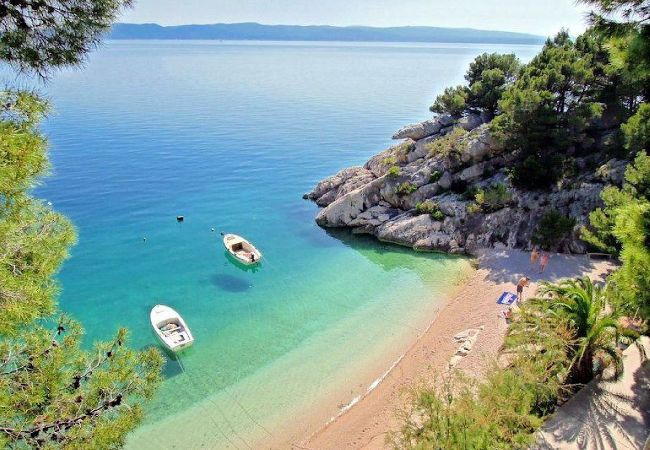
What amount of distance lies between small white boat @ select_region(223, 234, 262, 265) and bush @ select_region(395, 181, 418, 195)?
12.1m

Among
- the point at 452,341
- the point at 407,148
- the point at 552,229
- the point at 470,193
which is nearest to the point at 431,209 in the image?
the point at 470,193

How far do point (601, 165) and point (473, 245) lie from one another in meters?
9.82

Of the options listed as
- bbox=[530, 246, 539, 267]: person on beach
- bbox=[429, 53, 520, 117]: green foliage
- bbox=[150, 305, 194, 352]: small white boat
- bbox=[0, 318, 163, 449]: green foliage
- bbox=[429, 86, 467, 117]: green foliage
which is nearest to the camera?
bbox=[0, 318, 163, 449]: green foliage

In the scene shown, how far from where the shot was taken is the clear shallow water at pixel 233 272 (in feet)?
60.3

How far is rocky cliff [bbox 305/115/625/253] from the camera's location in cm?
2762

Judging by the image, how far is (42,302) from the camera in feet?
20.7

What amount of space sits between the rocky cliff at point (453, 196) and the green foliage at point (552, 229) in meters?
0.30

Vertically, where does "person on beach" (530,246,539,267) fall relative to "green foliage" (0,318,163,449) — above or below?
below

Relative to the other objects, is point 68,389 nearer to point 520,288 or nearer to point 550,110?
point 520,288

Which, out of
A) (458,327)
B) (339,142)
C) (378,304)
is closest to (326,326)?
(378,304)

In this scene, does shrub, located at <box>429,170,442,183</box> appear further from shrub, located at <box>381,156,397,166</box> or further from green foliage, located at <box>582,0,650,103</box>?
green foliage, located at <box>582,0,650,103</box>

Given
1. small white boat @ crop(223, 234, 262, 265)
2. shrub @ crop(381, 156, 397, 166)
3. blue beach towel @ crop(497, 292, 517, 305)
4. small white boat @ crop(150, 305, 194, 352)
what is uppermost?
shrub @ crop(381, 156, 397, 166)

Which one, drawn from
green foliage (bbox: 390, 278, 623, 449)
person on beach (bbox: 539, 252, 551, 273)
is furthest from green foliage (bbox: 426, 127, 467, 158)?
green foliage (bbox: 390, 278, 623, 449)

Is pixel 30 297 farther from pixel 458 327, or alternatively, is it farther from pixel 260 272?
pixel 260 272
